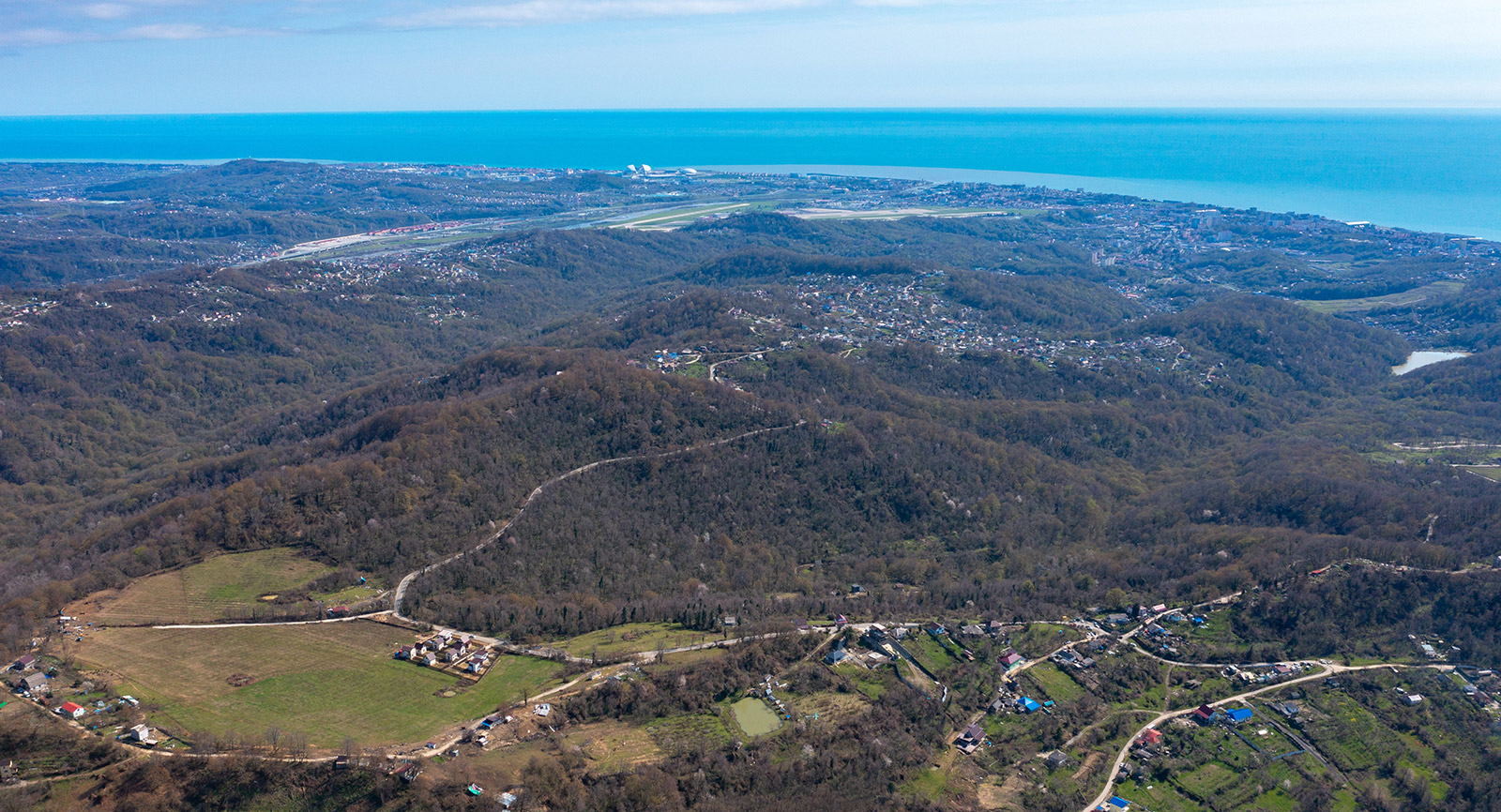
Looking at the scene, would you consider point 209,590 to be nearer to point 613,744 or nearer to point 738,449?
point 613,744

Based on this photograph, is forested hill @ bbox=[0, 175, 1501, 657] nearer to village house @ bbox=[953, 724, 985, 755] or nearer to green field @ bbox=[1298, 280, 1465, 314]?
green field @ bbox=[1298, 280, 1465, 314]

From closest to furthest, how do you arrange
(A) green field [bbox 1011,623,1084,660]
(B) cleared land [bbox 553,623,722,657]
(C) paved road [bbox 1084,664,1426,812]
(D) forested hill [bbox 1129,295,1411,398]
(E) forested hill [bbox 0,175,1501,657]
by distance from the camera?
(C) paved road [bbox 1084,664,1426,812], (B) cleared land [bbox 553,623,722,657], (A) green field [bbox 1011,623,1084,660], (E) forested hill [bbox 0,175,1501,657], (D) forested hill [bbox 1129,295,1411,398]

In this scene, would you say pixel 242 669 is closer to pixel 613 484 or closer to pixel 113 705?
pixel 113 705

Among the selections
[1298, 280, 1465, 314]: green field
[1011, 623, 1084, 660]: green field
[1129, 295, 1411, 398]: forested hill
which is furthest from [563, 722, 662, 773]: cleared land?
[1298, 280, 1465, 314]: green field

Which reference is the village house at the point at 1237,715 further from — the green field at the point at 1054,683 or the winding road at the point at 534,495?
the winding road at the point at 534,495

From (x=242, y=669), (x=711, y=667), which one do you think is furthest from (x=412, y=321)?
(x=711, y=667)
